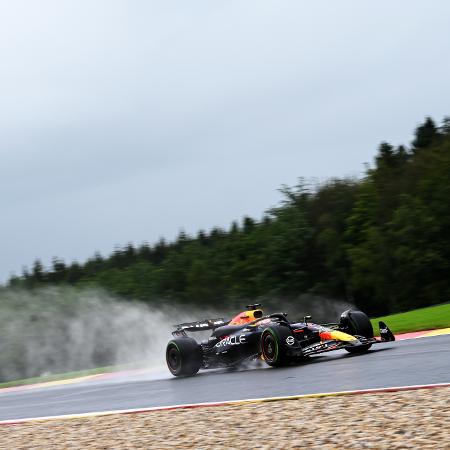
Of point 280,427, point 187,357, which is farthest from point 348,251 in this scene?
point 280,427

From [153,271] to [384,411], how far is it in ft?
281

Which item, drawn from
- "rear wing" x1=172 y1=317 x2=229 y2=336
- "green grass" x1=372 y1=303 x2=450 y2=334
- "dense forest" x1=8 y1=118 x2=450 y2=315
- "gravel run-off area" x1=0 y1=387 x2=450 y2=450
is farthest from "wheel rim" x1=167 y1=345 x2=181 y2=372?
"dense forest" x1=8 y1=118 x2=450 y2=315

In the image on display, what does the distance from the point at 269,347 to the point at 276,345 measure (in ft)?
1.33

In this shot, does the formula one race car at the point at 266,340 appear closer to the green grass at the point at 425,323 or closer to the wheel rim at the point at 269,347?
the wheel rim at the point at 269,347

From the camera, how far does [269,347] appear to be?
44.4 feet

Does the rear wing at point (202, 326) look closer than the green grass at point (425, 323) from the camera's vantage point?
Yes

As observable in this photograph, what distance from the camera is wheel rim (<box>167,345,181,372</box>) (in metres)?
15.2

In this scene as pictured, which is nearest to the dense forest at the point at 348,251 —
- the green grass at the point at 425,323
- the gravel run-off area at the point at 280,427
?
the green grass at the point at 425,323

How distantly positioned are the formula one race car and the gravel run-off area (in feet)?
11.0

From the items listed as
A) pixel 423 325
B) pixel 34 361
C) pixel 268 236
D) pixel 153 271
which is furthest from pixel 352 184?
pixel 423 325

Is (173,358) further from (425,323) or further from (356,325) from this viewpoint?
(425,323)

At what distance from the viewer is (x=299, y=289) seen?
68188 mm

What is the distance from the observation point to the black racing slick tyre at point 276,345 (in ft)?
42.9

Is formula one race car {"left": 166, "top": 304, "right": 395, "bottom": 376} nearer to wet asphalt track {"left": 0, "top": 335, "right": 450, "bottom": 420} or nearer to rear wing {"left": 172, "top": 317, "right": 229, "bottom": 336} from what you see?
rear wing {"left": 172, "top": 317, "right": 229, "bottom": 336}
